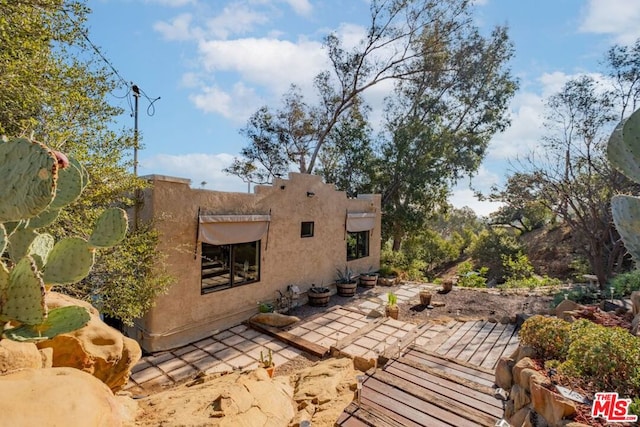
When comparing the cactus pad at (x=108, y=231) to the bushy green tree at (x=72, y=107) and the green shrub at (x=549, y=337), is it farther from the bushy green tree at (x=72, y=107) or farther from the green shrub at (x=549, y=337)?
the green shrub at (x=549, y=337)

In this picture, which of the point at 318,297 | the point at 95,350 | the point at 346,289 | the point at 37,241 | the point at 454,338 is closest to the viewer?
the point at 37,241

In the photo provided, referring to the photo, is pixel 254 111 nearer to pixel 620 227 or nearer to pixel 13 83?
pixel 13 83

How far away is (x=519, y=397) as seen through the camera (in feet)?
11.2

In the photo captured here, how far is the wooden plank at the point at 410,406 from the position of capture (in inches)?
138

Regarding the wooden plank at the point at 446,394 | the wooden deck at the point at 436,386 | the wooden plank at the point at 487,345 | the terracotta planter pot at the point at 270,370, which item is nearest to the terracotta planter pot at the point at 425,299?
the wooden plank at the point at 487,345

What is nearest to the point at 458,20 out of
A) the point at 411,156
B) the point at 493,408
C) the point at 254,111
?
the point at 411,156

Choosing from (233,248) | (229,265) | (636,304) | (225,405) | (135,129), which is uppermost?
(135,129)

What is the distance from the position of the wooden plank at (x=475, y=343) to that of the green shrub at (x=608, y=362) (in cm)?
229

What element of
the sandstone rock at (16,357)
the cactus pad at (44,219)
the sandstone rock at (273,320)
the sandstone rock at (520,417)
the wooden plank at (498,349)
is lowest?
the sandstone rock at (273,320)

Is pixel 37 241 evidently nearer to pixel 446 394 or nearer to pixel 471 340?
pixel 446 394

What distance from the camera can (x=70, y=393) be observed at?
174 centimetres

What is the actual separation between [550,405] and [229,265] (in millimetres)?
6199

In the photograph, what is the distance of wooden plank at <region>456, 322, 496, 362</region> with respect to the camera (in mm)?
5332

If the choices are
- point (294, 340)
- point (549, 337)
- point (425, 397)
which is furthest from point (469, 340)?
point (294, 340)
